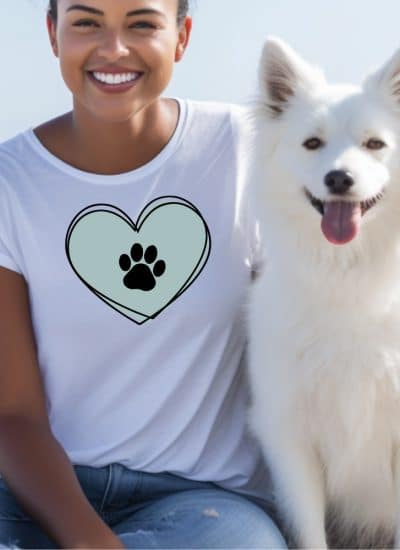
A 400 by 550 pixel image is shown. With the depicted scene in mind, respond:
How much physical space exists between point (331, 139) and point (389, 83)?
0.29 meters

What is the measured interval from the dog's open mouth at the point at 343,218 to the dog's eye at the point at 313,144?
0.21 meters

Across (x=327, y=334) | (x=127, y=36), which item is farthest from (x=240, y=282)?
(x=127, y=36)

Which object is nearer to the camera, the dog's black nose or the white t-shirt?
the dog's black nose

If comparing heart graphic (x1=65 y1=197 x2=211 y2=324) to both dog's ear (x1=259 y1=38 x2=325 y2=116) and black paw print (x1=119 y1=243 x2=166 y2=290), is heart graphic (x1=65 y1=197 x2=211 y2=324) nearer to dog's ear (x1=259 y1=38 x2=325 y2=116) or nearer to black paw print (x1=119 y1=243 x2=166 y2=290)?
black paw print (x1=119 y1=243 x2=166 y2=290)

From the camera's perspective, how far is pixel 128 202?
3264mm

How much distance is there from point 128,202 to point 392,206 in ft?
2.88

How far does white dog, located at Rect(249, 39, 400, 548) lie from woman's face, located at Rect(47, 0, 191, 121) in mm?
381

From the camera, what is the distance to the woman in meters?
3.14

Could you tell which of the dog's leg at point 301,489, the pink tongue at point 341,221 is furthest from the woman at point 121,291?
the pink tongue at point 341,221

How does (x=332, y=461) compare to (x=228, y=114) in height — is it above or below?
below

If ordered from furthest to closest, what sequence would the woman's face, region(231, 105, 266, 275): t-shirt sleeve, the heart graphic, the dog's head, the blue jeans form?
region(231, 105, 266, 275): t-shirt sleeve
the heart graphic
the woman's face
the dog's head
the blue jeans

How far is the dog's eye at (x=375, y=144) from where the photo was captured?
310cm

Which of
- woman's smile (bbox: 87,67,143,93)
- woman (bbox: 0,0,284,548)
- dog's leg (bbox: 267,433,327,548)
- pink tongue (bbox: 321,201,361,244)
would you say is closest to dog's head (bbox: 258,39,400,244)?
pink tongue (bbox: 321,201,361,244)

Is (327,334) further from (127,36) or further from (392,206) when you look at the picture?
(127,36)
